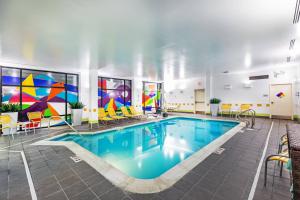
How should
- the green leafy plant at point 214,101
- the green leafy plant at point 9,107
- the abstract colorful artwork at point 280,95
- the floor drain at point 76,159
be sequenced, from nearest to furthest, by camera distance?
the floor drain at point 76,159 < the green leafy plant at point 9,107 < the abstract colorful artwork at point 280,95 < the green leafy plant at point 214,101

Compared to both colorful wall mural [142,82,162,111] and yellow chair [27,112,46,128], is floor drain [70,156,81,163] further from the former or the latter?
colorful wall mural [142,82,162,111]

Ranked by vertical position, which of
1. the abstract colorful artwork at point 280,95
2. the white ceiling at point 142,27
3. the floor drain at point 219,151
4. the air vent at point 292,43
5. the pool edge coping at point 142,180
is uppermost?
the air vent at point 292,43

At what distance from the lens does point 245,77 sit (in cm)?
841

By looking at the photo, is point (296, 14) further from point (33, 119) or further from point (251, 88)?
point (33, 119)

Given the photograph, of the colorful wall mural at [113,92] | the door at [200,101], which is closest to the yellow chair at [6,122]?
the colorful wall mural at [113,92]

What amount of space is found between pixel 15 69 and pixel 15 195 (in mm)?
5699

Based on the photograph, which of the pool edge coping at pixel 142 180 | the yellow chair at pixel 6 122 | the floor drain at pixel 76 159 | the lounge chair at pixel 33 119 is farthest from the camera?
the lounge chair at pixel 33 119

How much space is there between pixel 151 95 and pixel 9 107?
8861 mm

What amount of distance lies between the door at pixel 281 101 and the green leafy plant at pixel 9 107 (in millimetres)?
Answer: 12243

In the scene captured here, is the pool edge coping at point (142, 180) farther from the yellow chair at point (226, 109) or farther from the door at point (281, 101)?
the door at point (281, 101)

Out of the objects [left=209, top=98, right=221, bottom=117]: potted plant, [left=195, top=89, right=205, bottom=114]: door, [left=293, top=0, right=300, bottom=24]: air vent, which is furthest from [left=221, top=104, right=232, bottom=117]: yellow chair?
[left=293, top=0, right=300, bottom=24]: air vent

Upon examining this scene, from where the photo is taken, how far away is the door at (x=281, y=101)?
281 inches

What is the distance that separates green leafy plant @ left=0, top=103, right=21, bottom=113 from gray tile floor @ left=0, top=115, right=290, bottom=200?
8.58 feet

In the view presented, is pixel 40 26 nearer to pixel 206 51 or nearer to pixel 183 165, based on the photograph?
pixel 183 165
